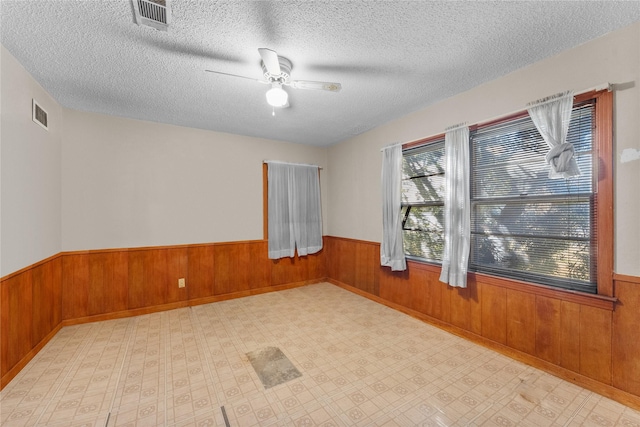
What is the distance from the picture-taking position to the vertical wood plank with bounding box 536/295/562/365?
2.07 metres

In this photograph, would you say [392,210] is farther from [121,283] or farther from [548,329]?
[121,283]

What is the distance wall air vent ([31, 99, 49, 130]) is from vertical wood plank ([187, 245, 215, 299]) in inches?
79.1

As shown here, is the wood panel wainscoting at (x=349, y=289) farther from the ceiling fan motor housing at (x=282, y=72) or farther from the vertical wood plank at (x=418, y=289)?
the ceiling fan motor housing at (x=282, y=72)

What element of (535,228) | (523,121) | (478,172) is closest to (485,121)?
(523,121)

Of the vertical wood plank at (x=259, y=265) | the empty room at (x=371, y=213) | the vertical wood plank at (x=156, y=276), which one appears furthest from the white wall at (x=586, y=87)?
the vertical wood plank at (x=156, y=276)

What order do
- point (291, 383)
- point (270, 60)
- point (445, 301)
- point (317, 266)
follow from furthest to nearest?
1. point (317, 266)
2. point (445, 301)
3. point (291, 383)
4. point (270, 60)

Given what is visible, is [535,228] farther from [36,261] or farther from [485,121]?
[36,261]

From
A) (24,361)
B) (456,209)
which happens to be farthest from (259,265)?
(456,209)

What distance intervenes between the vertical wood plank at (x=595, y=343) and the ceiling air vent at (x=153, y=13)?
3519 millimetres

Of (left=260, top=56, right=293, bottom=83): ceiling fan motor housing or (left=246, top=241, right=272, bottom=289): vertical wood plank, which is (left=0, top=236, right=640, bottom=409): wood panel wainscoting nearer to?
(left=246, top=241, right=272, bottom=289): vertical wood plank

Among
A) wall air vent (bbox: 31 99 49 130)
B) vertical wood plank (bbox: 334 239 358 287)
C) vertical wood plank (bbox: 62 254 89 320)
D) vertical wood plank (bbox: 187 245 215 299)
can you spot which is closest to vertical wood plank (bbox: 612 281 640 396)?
vertical wood plank (bbox: 334 239 358 287)

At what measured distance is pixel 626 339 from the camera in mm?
1767

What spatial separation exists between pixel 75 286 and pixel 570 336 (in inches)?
196

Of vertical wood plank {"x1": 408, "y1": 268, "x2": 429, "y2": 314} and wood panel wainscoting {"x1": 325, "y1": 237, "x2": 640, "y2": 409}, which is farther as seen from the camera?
vertical wood plank {"x1": 408, "y1": 268, "x2": 429, "y2": 314}
